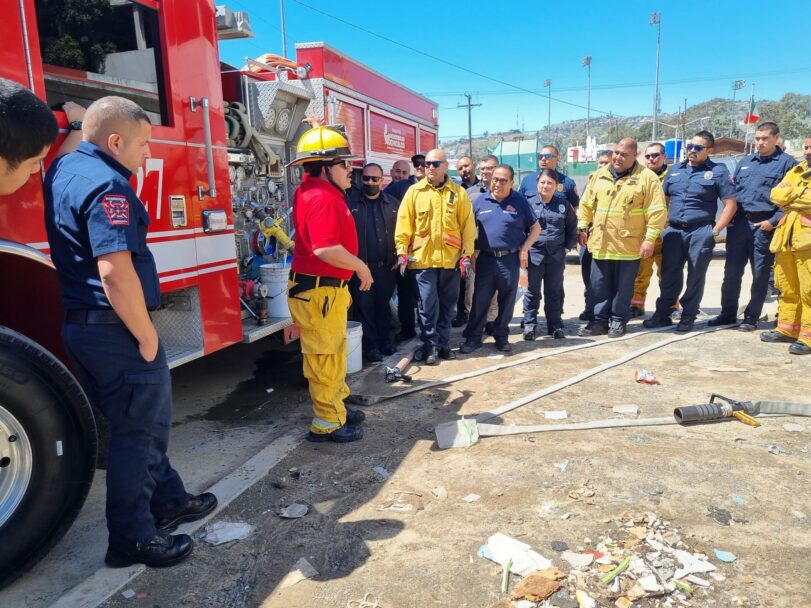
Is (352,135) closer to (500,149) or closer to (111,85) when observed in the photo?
(111,85)

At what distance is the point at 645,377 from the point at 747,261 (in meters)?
2.55

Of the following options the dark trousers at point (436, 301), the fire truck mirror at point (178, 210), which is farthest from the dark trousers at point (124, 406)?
the dark trousers at point (436, 301)

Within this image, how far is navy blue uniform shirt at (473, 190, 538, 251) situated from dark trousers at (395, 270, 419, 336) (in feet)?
2.96

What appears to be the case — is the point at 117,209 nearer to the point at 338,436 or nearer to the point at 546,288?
the point at 338,436

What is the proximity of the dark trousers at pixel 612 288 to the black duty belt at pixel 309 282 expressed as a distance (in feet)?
12.2

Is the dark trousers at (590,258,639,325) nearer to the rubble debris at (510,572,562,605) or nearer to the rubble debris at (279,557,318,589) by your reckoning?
the rubble debris at (510,572,562,605)

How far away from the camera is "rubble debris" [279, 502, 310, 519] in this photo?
2.85 m

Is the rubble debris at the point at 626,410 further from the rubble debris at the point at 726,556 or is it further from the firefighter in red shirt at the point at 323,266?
the firefighter in red shirt at the point at 323,266

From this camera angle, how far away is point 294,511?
289 centimetres

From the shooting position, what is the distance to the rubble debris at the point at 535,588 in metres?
2.20

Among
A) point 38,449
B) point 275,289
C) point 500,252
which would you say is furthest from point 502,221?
point 38,449

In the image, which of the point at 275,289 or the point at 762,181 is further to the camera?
the point at 762,181

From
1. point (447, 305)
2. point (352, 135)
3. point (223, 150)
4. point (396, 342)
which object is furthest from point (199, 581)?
point (352, 135)

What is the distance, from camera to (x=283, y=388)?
197 inches
